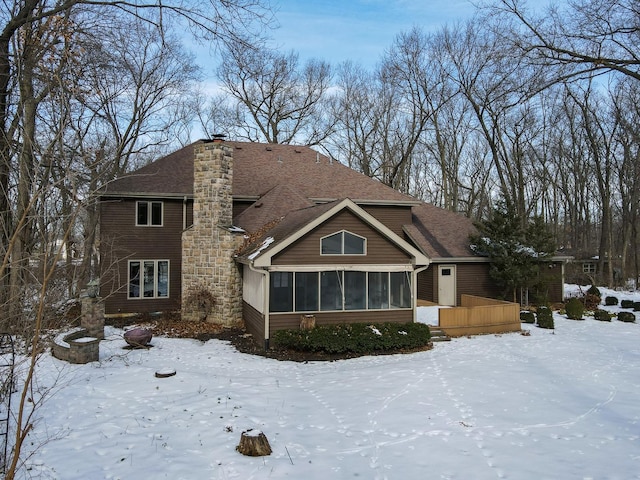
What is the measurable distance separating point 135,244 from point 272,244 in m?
8.04

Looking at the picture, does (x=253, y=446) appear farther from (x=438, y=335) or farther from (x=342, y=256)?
(x=438, y=335)

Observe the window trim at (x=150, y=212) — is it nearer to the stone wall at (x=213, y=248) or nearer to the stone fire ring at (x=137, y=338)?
the stone wall at (x=213, y=248)

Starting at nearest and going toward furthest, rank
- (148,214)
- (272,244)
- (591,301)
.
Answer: (272,244), (148,214), (591,301)

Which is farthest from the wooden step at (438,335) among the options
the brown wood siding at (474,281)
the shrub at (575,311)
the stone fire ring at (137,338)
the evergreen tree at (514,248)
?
the stone fire ring at (137,338)

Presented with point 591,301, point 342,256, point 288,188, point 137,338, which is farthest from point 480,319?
point 137,338

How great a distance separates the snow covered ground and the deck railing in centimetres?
286

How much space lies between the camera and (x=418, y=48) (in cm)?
3064

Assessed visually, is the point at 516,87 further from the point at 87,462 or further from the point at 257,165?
the point at 257,165

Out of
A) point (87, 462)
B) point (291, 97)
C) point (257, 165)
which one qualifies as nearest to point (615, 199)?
point (291, 97)

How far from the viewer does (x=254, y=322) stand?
13.6 metres

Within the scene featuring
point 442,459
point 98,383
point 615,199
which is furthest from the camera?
point 615,199

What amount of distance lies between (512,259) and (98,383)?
16.7 m

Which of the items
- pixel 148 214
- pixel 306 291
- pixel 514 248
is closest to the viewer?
pixel 306 291

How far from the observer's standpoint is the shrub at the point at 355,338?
1223 cm
